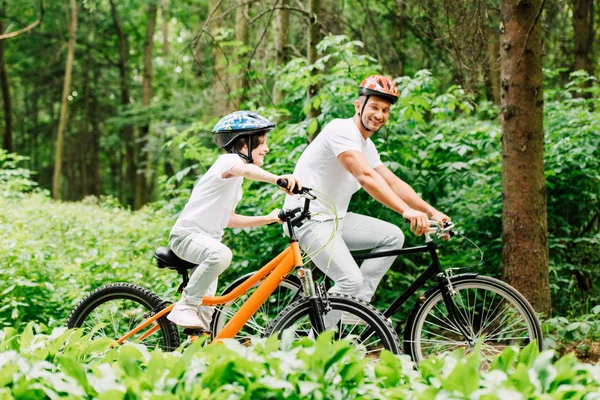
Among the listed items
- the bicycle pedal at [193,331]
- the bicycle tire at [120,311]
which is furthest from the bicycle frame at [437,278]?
the bicycle tire at [120,311]

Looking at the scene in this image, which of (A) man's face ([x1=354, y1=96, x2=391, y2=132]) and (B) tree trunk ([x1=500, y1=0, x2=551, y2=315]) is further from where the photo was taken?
(B) tree trunk ([x1=500, y1=0, x2=551, y2=315])

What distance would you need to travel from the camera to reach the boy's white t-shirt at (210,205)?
412 centimetres

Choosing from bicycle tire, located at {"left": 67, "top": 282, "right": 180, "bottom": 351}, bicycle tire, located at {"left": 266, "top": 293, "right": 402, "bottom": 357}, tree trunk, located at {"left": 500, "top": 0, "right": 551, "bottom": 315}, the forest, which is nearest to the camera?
the forest

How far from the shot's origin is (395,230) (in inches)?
173

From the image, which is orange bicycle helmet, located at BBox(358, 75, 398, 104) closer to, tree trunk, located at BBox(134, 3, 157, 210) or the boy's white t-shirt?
the boy's white t-shirt

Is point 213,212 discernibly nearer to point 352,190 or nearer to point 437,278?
point 352,190

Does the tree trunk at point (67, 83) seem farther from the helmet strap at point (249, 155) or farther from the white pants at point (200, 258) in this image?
the helmet strap at point (249, 155)

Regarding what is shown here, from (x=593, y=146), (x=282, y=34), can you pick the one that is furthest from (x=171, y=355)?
(x=282, y=34)

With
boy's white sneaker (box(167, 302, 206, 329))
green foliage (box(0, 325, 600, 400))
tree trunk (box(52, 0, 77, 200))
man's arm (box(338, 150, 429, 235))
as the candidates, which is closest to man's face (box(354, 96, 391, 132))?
man's arm (box(338, 150, 429, 235))

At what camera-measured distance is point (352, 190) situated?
4477 millimetres

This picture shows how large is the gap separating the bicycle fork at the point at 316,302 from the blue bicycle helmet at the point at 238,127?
0.93m

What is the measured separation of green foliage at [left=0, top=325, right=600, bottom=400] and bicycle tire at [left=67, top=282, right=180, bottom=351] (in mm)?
1844

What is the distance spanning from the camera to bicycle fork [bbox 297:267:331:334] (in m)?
3.83

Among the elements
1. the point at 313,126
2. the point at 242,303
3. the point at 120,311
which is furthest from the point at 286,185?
the point at 313,126
